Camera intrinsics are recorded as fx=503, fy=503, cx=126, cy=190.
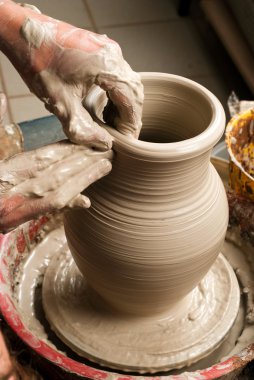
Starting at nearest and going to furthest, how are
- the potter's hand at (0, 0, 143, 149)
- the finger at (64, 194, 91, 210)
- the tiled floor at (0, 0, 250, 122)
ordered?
the potter's hand at (0, 0, 143, 149), the finger at (64, 194, 91, 210), the tiled floor at (0, 0, 250, 122)

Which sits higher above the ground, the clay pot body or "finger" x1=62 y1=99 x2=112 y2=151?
"finger" x1=62 y1=99 x2=112 y2=151

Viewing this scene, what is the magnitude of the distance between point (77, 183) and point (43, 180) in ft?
0.25

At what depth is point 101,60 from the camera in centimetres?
101

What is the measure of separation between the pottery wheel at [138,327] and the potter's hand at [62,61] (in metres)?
0.66

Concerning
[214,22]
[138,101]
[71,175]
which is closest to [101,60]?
[138,101]

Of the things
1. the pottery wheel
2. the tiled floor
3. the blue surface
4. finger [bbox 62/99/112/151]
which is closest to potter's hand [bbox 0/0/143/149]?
finger [bbox 62/99/112/151]

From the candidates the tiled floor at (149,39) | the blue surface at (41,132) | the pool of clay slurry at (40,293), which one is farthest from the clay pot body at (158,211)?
the tiled floor at (149,39)

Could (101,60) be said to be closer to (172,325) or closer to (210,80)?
(172,325)

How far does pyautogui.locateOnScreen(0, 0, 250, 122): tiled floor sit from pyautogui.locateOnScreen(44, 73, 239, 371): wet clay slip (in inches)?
69.8

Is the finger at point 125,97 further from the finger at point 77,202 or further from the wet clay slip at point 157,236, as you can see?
the finger at point 77,202

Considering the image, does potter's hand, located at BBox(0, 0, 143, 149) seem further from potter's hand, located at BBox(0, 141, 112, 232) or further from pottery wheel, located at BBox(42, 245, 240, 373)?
pottery wheel, located at BBox(42, 245, 240, 373)

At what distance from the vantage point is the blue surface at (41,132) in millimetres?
1960

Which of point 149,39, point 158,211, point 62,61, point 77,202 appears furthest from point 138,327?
point 149,39

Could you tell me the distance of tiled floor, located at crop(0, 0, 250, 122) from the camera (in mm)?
3209
